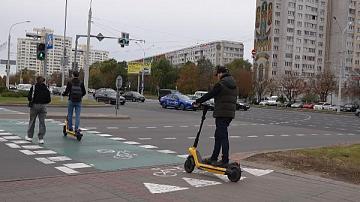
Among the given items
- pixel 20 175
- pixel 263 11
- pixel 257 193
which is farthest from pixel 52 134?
pixel 263 11

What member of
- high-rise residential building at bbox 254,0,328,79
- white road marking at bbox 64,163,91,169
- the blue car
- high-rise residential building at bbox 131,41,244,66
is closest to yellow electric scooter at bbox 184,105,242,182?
white road marking at bbox 64,163,91,169

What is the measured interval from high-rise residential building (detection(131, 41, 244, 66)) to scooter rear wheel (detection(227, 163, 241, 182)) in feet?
402

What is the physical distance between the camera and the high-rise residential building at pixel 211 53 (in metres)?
137

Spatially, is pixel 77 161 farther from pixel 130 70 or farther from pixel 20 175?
pixel 130 70

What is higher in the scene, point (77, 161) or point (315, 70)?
point (315, 70)

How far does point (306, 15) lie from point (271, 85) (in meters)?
43.7

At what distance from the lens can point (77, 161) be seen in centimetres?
1001

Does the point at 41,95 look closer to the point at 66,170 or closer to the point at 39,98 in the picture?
the point at 39,98

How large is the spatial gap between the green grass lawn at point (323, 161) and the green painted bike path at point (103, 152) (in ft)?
7.27

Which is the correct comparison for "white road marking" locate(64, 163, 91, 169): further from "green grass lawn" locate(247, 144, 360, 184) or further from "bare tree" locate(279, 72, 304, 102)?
"bare tree" locate(279, 72, 304, 102)

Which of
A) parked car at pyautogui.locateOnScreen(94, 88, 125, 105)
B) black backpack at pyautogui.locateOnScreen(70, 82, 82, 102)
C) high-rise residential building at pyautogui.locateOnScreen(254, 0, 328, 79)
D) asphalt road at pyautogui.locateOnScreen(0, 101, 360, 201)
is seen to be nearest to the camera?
asphalt road at pyautogui.locateOnScreen(0, 101, 360, 201)

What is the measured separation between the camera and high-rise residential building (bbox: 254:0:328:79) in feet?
424

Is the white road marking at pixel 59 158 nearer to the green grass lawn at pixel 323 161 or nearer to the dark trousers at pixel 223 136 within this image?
the dark trousers at pixel 223 136

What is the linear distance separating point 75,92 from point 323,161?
7200mm
